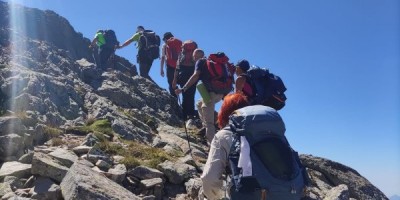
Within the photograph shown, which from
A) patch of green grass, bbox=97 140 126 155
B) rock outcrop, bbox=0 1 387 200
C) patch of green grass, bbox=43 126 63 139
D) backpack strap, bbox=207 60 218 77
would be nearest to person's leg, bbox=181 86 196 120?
rock outcrop, bbox=0 1 387 200

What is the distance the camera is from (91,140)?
1107 cm

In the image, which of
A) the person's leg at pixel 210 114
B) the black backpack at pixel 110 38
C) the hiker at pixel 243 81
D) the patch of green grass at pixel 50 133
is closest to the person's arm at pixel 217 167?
the hiker at pixel 243 81

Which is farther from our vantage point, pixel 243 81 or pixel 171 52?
pixel 171 52

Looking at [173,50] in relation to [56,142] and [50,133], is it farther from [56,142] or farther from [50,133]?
[56,142]

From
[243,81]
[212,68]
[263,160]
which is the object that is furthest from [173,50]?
[263,160]

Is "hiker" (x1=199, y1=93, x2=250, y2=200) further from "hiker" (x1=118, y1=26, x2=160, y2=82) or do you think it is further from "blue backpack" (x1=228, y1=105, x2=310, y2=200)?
"hiker" (x1=118, y1=26, x2=160, y2=82)

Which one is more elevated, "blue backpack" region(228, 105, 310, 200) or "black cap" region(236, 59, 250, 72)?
"black cap" region(236, 59, 250, 72)

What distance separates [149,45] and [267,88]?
16.4 meters

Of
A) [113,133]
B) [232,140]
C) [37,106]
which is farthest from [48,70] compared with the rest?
[232,140]

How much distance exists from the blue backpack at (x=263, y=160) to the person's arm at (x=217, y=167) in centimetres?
14

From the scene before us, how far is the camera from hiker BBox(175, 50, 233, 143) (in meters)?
12.1

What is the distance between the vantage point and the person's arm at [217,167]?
19.0 ft

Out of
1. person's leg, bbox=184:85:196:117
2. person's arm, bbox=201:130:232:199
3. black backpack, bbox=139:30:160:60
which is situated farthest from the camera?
black backpack, bbox=139:30:160:60

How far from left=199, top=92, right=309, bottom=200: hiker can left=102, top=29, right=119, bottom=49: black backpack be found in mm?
21848
